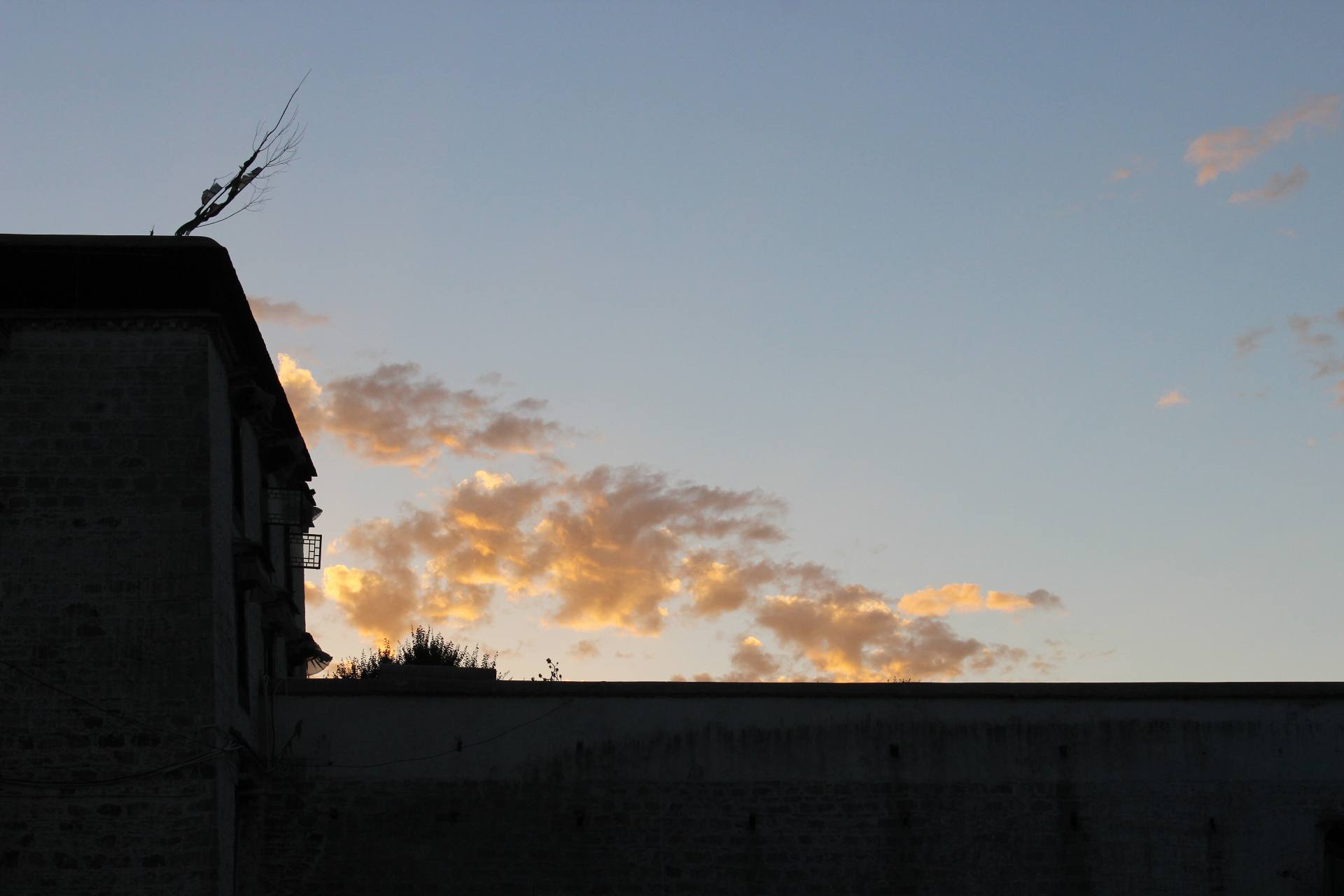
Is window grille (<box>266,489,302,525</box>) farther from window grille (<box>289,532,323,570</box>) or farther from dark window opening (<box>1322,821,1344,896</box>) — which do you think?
dark window opening (<box>1322,821,1344,896</box>)

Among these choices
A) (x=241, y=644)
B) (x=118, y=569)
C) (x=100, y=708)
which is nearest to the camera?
(x=100, y=708)

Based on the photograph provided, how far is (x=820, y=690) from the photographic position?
81.5ft

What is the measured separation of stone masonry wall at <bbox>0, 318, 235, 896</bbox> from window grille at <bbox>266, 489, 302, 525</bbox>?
512cm

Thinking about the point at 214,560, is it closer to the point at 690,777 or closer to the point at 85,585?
the point at 85,585

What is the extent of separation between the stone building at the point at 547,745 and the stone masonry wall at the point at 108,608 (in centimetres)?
5

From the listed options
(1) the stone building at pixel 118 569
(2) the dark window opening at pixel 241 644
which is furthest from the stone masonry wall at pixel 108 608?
(2) the dark window opening at pixel 241 644

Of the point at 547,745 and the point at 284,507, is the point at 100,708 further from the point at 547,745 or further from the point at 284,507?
the point at 284,507

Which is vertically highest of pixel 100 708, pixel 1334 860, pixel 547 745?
pixel 100 708

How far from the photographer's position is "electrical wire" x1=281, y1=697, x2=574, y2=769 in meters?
24.0

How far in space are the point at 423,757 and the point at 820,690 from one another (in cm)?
590

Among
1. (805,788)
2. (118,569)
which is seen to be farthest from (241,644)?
(805,788)

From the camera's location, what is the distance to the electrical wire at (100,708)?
67.0 feet

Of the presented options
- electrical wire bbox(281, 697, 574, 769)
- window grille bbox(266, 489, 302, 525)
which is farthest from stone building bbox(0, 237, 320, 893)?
window grille bbox(266, 489, 302, 525)

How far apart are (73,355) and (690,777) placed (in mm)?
10378
